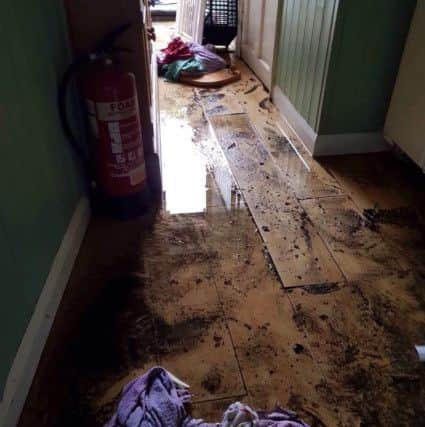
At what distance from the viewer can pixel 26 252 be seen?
1298 mm

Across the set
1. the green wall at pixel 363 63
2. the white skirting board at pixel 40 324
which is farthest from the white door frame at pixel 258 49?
the white skirting board at pixel 40 324

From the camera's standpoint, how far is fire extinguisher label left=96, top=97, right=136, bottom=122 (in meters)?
1.65

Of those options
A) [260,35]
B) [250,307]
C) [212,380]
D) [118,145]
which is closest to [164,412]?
[212,380]

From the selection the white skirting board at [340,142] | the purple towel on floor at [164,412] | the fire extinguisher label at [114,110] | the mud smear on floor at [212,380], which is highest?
the fire extinguisher label at [114,110]

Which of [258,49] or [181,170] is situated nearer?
[181,170]

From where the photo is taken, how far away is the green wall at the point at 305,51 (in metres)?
2.12

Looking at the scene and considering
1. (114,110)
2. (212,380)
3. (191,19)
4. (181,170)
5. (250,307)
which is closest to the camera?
(212,380)

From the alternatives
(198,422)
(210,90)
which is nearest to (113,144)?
(198,422)

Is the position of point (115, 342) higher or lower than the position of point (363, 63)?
lower

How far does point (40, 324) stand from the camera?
1385 millimetres

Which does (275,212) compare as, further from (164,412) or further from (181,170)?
(164,412)

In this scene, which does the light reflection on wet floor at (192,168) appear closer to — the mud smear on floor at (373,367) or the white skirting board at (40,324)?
the white skirting board at (40,324)

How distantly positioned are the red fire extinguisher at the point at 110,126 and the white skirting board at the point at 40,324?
0.15 metres

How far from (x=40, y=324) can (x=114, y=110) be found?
790 millimetres
